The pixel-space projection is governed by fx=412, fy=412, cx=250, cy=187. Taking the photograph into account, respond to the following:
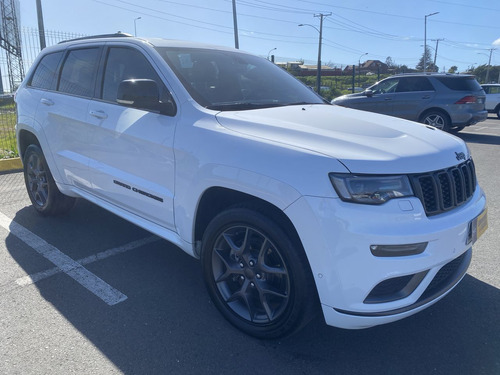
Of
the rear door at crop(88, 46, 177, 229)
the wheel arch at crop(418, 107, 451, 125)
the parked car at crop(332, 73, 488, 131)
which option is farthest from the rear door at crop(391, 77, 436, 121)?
the rear door at crop(88, 46, 177, 229)

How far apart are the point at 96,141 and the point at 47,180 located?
1.37 metres

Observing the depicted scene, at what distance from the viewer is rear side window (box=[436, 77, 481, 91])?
37.5ft

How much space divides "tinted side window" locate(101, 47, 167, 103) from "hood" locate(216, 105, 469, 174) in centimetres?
93

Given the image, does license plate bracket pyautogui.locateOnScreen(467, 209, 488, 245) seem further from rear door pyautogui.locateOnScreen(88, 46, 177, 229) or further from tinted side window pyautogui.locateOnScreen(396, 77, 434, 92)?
tinted side window pyautogui.locateOnScreen(396, 77, 434, 92)

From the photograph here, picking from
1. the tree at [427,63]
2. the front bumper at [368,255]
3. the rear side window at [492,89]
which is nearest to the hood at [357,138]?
the front bumper at [368,255]

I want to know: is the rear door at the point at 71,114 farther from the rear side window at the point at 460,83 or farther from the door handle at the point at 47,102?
the rear side window at the point at 460,83

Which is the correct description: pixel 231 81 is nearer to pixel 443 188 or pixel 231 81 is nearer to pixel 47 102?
pixel 443 188

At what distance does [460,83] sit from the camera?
37.7 feet

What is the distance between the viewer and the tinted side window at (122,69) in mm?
3281

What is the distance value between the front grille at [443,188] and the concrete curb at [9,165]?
7.22 meters

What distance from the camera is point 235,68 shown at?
3.58 m

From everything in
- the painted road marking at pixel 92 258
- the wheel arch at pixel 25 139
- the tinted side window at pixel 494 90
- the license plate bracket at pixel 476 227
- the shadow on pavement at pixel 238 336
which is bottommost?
the shadow on pavement at pixel 238 336

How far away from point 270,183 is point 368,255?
2.10ft

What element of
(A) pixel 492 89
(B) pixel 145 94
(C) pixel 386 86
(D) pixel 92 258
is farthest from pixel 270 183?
(A) pixel 492 89
